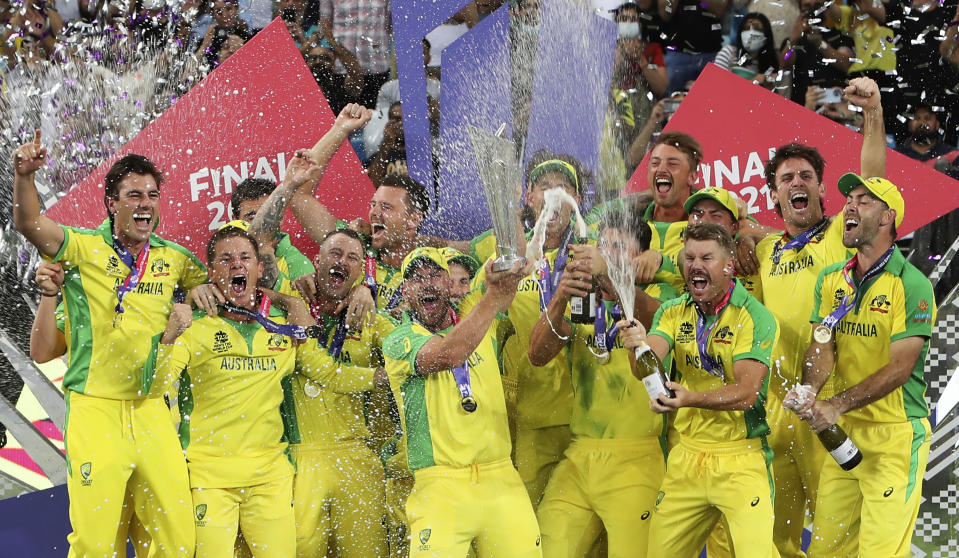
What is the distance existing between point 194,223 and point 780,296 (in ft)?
12.0

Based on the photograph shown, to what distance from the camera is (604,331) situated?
5684 mm

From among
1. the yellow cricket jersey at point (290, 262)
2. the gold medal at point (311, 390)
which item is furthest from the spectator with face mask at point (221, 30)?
the gold medal at point (311, 390)

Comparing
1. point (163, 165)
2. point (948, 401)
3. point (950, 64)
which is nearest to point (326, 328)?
point (163, 165)

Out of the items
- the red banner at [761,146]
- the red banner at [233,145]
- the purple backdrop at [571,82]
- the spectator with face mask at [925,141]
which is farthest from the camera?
the purple backdrop at [571,82]

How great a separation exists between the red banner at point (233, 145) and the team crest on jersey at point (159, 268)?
4.12 ft

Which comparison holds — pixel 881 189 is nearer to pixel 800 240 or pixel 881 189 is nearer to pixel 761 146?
pixel 800 240

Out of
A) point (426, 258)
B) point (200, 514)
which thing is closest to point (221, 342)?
point (200, 514)

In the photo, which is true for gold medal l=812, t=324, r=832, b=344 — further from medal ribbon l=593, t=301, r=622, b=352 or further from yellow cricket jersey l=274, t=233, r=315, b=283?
yellow cricket jersey l=274, t=233, r=315, b=283

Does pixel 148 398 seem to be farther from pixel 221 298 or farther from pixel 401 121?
pixel 401 121

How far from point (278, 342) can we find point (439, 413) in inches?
43.6

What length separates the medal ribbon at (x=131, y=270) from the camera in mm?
5711

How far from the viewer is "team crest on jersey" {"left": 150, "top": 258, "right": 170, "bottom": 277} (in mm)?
5824

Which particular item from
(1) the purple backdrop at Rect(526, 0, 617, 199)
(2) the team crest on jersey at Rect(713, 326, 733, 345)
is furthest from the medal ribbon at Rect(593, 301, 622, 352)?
(1) the purple backdrop at Rect(526, 0, 617, 199)

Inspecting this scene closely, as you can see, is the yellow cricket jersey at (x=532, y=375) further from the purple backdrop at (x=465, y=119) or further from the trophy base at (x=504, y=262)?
the purple backdrop at (x=465, y=119)
